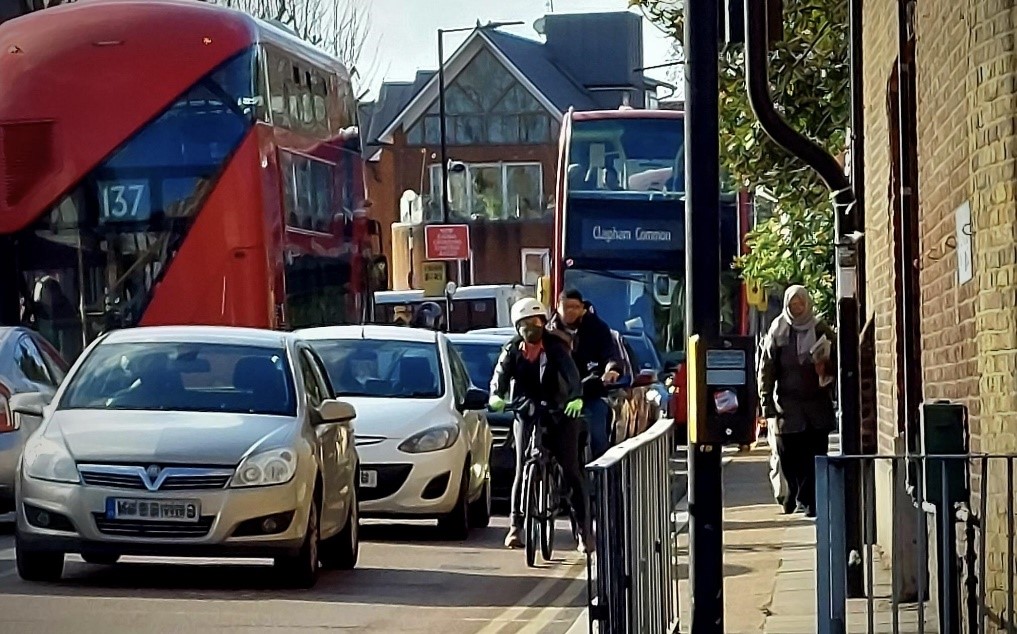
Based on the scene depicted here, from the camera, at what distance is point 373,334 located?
18.3 metres

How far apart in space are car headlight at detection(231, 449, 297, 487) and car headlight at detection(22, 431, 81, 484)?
3.10 feet

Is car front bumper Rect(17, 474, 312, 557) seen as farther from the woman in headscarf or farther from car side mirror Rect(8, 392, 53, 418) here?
the woman in headscarf

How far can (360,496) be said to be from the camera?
1592 centimetres

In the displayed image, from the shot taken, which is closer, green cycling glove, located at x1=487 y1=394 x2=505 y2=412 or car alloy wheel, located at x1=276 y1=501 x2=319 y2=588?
car alloy wheel, located at x1=276 y1=501 x2=319 y2=588

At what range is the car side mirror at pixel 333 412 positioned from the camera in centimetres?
1314

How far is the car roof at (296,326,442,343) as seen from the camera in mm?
18078

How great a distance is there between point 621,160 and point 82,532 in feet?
55.7

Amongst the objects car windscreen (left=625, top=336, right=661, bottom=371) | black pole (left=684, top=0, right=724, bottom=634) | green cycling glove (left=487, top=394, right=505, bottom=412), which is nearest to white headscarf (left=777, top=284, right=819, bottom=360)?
green cycling glove (left=487, top=394, right=505, bottom=412)

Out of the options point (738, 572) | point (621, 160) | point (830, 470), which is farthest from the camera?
point (621, 160)

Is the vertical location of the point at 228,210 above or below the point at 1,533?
above

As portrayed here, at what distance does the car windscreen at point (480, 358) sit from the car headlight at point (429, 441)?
554cm

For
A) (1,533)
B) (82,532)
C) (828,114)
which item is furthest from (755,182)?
(82,532)

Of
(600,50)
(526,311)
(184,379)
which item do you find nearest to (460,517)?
(526,311)

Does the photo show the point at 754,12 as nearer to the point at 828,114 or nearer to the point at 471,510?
the point at 471,510
